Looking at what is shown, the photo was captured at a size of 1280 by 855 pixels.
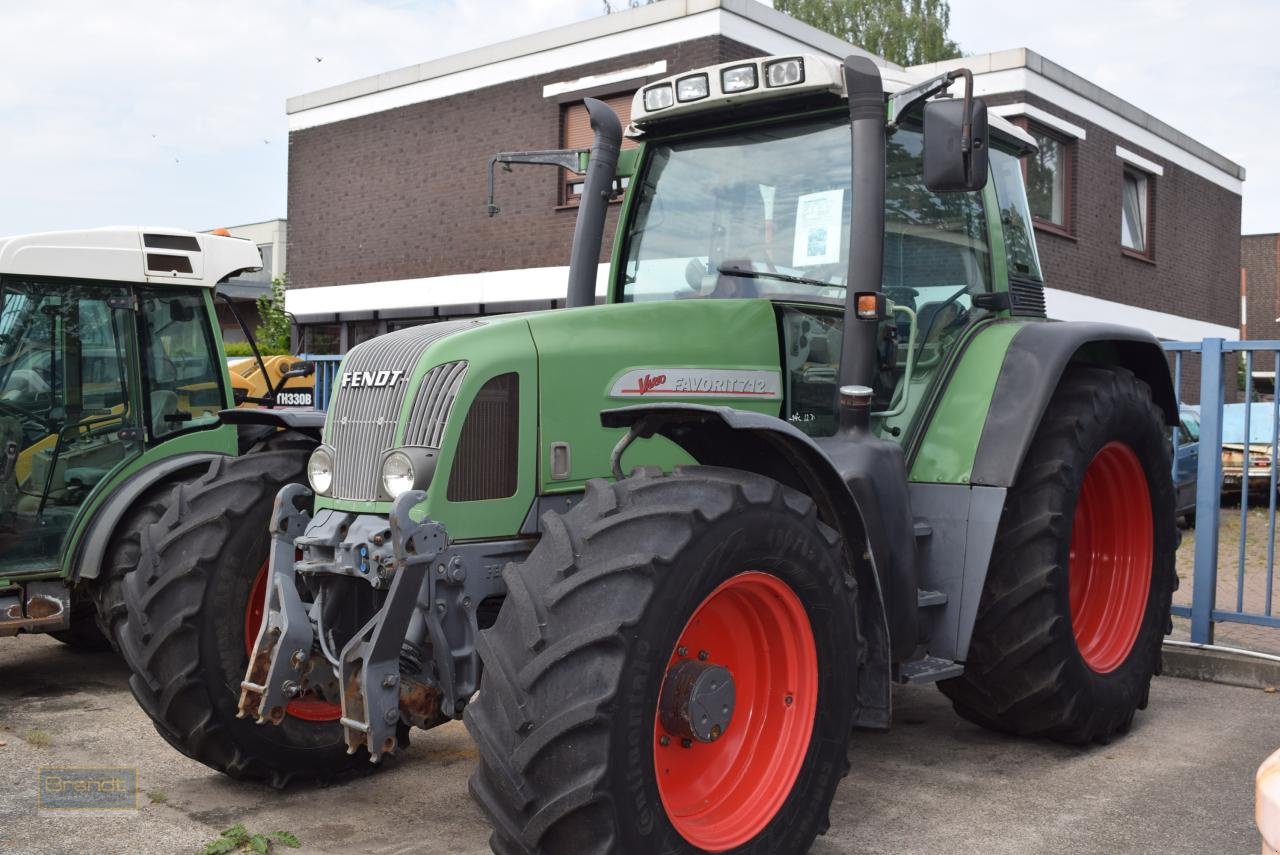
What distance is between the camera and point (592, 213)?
16.5 feet

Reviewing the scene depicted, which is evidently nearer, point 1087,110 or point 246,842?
point 246,842

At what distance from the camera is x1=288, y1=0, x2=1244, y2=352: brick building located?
16.7m

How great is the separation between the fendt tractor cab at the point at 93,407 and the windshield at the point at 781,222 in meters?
2.63

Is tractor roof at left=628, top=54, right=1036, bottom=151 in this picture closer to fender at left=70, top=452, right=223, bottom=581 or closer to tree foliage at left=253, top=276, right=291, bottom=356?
fender at left=70, top=452, right=223, bottom=581

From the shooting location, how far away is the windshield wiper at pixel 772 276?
444cm

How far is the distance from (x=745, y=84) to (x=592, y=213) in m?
0.92

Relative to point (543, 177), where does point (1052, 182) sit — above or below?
above

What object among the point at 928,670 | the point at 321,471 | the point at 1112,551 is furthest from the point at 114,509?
the point at 1112,551

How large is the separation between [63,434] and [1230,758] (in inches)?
230

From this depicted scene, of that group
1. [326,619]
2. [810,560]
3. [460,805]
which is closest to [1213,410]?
[810,560]

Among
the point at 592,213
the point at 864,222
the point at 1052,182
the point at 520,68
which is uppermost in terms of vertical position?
the point at 520,68

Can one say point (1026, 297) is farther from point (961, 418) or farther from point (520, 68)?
point (520, 68)

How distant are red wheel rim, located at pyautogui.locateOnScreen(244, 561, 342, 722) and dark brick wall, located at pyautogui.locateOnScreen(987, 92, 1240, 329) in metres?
15.9

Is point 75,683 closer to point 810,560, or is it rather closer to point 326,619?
point 326,619
